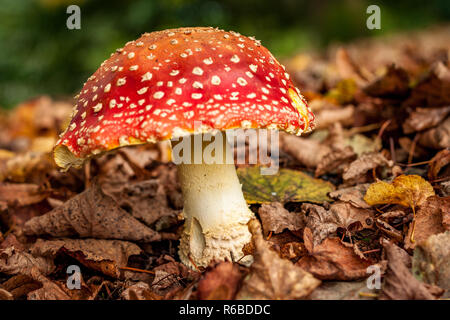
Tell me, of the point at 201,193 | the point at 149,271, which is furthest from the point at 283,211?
the point at 149,271

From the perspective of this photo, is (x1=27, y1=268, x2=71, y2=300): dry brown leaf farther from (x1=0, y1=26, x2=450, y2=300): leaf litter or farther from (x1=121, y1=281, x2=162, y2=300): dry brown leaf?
(x1=121, y1=281, x2=162, y2=300): dry brown leaf

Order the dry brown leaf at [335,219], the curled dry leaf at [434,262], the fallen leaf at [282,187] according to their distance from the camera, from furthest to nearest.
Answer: the fallen leaf at [282,187] → the dry brown leaf at [335,219] → the curled dry leaf at [434,262]

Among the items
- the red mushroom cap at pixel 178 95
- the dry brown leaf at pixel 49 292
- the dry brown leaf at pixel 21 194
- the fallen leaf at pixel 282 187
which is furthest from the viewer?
the dry brown leaf at pixel 21 194

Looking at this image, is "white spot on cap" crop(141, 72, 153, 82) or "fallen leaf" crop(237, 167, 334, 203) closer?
"white spot on cap" crop(141, 72, 153, 82)

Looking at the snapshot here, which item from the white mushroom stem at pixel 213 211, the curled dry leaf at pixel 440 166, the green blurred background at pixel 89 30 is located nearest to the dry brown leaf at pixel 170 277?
the white mushroom stem at pixel 213 211

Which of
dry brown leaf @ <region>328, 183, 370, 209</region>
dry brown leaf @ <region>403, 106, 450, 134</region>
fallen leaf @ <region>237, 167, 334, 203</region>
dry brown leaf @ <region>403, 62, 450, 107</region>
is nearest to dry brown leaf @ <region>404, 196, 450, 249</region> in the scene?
dry brown leaf @ <region>328, 183, 370, 209</region>

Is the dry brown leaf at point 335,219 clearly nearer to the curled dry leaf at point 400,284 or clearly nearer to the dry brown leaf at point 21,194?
the curled dry leaf at point 400,284
